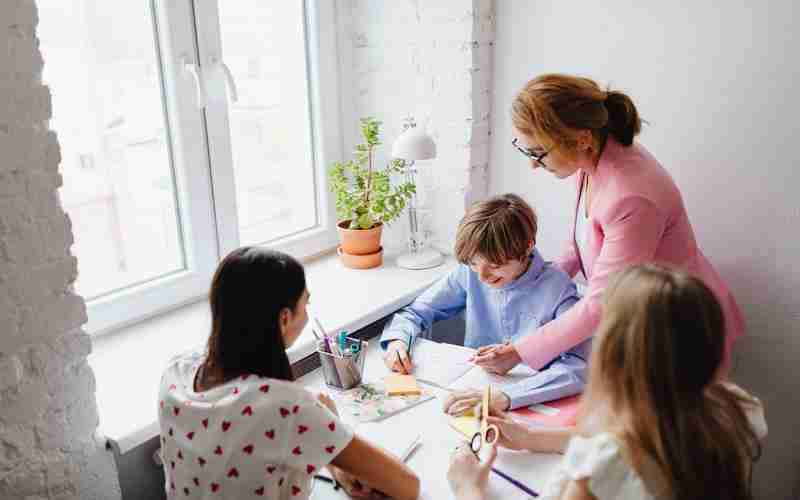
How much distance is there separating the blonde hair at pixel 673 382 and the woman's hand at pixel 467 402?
0.53m

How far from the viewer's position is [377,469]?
1153 millimetres

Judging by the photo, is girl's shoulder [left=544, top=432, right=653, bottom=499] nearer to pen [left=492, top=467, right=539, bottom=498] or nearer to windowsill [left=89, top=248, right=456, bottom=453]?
pen [left=492, top=467, right=539, bottom=498]

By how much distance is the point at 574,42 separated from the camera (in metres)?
1.87

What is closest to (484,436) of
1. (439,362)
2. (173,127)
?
(439,362)

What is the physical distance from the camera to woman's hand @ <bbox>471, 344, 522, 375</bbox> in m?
1.56

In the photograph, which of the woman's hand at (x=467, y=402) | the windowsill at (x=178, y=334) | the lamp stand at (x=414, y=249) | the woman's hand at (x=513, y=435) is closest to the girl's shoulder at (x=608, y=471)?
the woman's hand at (x=513, y=435)

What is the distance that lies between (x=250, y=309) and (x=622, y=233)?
31.5 inches

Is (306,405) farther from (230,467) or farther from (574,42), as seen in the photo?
(574,42)

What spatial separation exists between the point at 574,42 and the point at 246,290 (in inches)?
49.8

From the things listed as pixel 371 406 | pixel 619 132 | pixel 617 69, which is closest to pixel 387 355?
pixel 371 406

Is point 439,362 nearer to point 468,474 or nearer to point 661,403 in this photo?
point 468,474

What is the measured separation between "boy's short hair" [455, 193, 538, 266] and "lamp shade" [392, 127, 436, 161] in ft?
1.19

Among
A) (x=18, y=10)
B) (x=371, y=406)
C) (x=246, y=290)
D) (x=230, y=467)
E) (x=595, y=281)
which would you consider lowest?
(x=371, y=406)

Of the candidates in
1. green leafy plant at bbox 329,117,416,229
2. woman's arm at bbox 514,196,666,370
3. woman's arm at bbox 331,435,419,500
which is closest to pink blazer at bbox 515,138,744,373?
woman's arm at bbox 514,196,666,370
